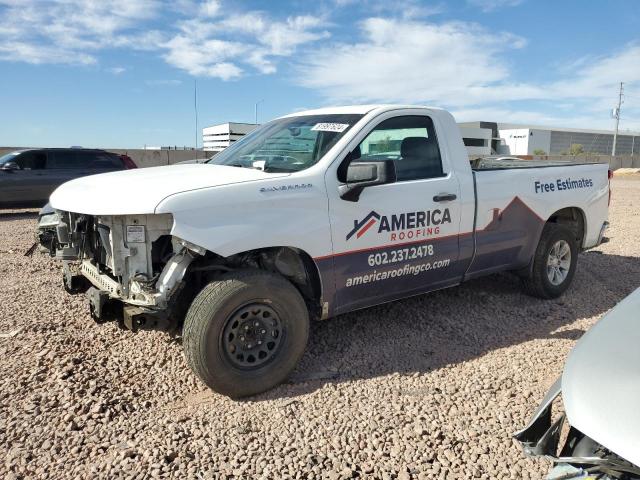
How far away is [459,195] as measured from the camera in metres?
4.46

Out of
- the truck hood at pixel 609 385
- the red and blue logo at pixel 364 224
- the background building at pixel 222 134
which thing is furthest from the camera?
the background building at pixel 222 134

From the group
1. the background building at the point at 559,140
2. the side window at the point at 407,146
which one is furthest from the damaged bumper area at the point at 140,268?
the background building at the point at 559,140

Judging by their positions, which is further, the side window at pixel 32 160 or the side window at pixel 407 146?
the side window at pixel 32 160

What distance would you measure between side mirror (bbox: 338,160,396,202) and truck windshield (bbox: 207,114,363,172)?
310 mm

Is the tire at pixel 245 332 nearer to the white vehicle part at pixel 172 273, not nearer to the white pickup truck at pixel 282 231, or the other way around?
the white pickup truck at pixel 282 231

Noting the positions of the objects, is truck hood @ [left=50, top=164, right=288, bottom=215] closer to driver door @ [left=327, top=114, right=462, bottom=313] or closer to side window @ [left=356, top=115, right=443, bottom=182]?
driver door @ [left=327, top=114, right=462, bottom=313]

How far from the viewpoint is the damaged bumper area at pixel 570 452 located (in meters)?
1.73

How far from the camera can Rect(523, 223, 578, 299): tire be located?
17.8ft

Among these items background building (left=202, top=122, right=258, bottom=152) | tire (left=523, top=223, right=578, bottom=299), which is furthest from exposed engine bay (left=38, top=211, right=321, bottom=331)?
background building (left=202, top=122, right=258, bottom=152)

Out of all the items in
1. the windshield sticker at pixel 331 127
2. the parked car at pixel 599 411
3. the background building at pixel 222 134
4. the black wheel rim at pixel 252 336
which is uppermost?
the background building at pixel 222 134

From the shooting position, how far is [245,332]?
3.52 metres

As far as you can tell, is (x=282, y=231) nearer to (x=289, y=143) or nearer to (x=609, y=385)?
(x=289, y=143)

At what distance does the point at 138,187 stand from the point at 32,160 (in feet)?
36.0

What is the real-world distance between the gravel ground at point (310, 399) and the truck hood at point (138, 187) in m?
1.23
